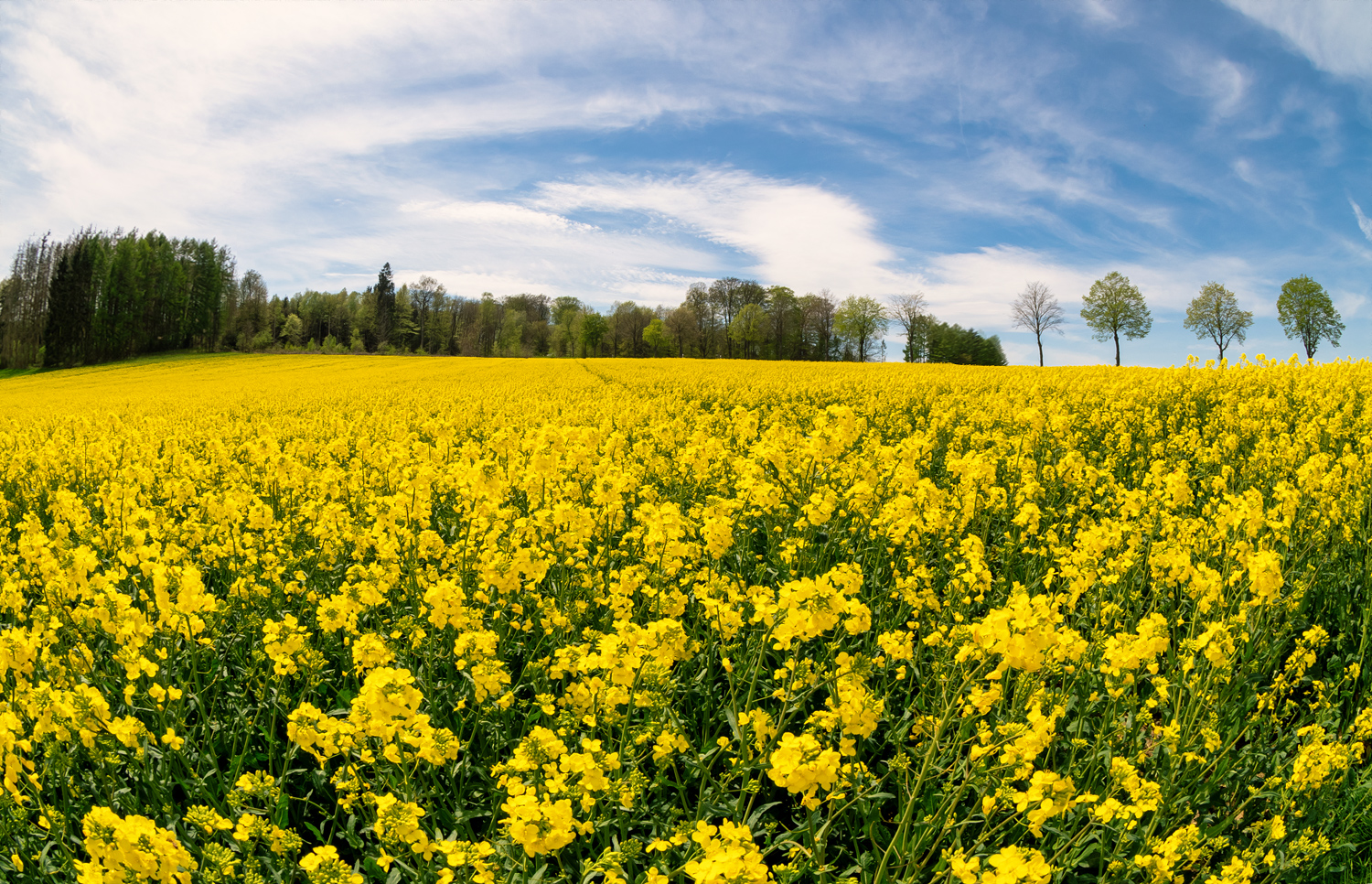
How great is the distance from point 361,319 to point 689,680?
284 ft

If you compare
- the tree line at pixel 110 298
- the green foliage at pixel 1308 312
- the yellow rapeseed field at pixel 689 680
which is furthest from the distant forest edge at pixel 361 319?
the yellow rapeseed field at pixel 689 680

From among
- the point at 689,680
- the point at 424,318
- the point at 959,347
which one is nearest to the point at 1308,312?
the point at 959,347

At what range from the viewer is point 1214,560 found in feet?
13.4

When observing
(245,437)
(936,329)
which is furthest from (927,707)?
(936,329)

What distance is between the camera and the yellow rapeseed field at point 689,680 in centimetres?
199

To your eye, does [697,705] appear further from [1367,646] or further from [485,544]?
[1367,646]

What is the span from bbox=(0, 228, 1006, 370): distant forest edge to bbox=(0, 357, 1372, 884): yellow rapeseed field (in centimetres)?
6234

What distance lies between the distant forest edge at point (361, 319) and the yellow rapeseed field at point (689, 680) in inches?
2454

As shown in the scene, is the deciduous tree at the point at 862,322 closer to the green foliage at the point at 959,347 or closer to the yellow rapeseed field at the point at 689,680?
the green foliage at the point at 959,347

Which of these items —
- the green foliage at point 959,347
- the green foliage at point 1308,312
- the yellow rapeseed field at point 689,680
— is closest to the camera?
the yellow rapeseed field at point 689,680

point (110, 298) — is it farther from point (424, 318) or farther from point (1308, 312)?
point (1308, 312)

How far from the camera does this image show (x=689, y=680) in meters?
3.19

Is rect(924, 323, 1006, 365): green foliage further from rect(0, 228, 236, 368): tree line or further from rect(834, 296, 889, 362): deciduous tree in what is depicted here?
rect(0, 228, 236, 368): tree line

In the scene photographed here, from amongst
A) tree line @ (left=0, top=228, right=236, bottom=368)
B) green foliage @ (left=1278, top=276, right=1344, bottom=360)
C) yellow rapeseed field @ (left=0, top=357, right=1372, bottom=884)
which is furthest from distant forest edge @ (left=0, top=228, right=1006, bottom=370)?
yellow rapeseed field @ (left=0, top=357, right=1372, bottom=884)
